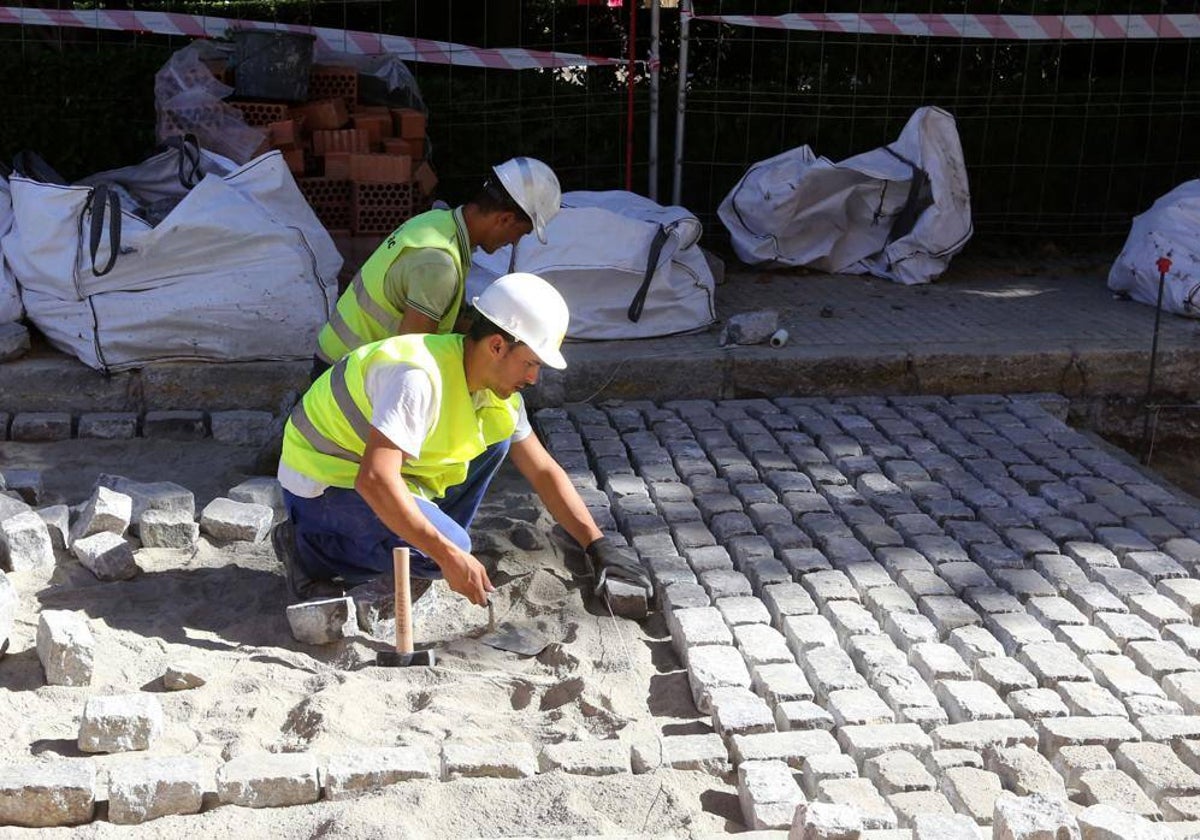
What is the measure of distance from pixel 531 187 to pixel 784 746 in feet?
8.16

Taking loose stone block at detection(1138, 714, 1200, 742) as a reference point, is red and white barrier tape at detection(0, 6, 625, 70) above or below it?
above

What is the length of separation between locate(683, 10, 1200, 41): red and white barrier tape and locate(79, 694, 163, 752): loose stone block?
6794 millimetres

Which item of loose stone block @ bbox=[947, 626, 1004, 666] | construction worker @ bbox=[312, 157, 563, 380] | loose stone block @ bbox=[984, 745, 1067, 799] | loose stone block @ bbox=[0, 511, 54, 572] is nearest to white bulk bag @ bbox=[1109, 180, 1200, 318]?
loose stone block @ bbox=[947, 626, 1004, 666]

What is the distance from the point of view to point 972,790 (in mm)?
3686

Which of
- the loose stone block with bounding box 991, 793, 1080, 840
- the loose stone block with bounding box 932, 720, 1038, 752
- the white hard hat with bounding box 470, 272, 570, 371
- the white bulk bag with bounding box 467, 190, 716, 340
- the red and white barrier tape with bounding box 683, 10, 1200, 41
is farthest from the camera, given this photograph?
the red and white barrier tape with bounding box 683, 10, 1200, 41

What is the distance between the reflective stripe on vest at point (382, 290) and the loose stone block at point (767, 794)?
229 cm

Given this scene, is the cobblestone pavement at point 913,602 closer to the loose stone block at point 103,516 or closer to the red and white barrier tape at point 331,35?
the loose stone block at point 103,516

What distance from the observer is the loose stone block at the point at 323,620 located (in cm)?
457

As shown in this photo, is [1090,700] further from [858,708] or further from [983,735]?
[858,708]

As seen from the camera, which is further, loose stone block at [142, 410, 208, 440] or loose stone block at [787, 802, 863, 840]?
loose stone block at [142, 410, 208, 440]

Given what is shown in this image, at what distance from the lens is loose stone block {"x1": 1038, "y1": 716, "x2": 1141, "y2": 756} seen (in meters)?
3.93

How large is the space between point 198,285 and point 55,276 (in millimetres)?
703

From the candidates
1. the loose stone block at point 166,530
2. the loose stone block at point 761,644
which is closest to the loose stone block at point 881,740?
the loose stone block at point 761,644

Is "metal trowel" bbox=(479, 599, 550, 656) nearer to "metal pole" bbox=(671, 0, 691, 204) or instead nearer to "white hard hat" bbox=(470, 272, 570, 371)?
"white hard hat" bbox=(470, 272, 570, 371)
